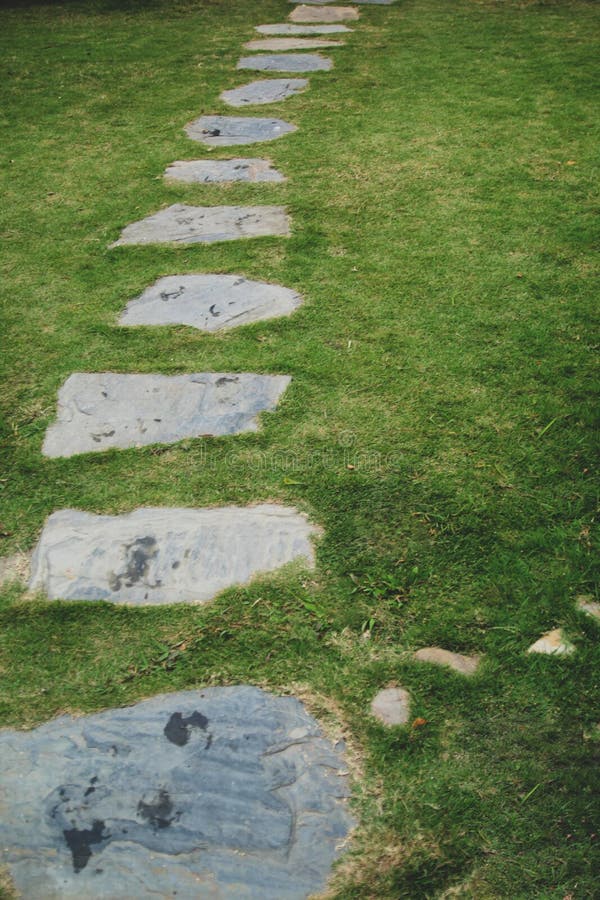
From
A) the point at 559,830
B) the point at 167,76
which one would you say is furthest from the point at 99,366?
the point at 167,76

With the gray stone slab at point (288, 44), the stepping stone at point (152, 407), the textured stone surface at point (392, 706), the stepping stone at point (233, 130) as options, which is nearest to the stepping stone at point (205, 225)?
the stepping stone at point (233, 130)

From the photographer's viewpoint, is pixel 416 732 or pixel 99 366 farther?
pixel 99 366

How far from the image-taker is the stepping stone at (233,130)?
485 centimetres

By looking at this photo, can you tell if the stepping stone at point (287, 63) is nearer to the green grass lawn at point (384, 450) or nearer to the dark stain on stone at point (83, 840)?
the green grass lawn at point (384, 450)

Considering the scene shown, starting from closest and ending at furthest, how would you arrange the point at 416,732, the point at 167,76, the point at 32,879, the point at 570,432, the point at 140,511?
the point at 32,879 → the point at 416,732 → the point at 140,511 → the point at 570,432 → the point at 167,76

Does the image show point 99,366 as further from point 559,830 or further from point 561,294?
point 559,830

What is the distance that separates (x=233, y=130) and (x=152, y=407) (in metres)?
3.11

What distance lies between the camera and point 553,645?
1.91 metres

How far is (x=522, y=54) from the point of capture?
20.4 ft

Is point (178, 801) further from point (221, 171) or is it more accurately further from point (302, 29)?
point (302, 29)

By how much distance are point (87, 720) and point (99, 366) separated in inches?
61.5

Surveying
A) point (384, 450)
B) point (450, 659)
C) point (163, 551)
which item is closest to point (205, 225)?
point (384, 450)

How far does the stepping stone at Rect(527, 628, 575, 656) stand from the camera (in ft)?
6.20

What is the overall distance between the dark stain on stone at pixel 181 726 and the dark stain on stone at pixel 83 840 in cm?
24
